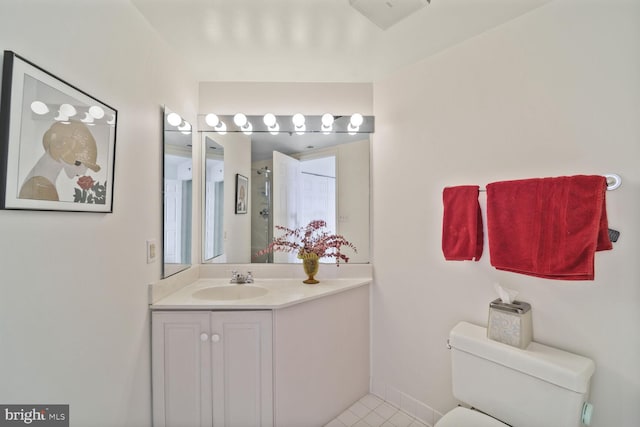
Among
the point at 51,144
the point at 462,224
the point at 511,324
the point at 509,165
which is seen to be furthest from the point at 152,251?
the point at 509,165

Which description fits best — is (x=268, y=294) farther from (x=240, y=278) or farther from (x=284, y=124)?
(x=284, y=124)

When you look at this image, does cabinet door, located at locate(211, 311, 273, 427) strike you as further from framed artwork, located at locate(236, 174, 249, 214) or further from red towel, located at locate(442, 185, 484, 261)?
red towel, located at locate(442, 185, 484, 261)

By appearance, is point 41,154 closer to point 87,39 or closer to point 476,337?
point 87,39

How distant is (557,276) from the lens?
42.4 inches

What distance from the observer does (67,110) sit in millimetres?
885

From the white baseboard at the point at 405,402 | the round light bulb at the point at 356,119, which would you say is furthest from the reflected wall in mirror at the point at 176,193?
the white baseboard at the point at 405,402

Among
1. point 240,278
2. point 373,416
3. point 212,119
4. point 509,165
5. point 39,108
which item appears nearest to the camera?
point 39,108

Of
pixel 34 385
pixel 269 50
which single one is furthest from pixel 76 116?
pixel 269 50

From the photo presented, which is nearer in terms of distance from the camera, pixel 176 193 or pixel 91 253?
pixel 91 253

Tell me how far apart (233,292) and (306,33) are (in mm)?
1588

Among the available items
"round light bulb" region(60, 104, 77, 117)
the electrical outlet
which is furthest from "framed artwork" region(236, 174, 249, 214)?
"round light bulb" region(60, 104, 77, 117)

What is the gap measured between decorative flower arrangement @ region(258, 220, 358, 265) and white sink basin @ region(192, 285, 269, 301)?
286mm

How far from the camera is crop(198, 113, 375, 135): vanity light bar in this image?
1.91m
